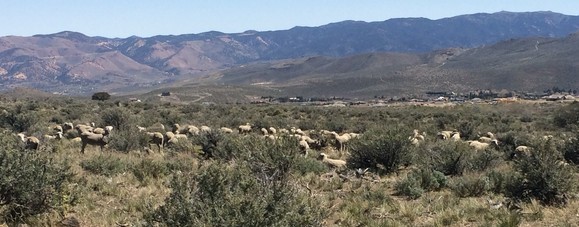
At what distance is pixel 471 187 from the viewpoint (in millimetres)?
11477

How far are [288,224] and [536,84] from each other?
367 feet

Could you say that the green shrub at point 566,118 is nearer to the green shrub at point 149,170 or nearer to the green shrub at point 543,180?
the green shrub at point 543,180

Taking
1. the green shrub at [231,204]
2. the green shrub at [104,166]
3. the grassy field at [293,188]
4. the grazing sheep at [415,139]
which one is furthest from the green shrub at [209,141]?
the green shrub at [231,204]

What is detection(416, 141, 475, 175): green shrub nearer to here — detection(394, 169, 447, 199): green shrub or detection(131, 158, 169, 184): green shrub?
detection(394, 169, 447, 199): green shrub

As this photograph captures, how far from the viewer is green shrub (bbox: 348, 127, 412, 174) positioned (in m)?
14.9

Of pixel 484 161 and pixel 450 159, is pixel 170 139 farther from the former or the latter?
pixel 484 161

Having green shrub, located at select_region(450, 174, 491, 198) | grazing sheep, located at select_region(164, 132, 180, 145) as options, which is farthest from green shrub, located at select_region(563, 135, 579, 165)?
grazing sheep, located at select_region(164, 132, 180, 145)

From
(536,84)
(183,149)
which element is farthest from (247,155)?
(536,84)

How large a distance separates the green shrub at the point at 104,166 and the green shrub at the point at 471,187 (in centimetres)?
838

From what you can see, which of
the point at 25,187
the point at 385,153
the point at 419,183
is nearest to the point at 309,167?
the point at 385,153

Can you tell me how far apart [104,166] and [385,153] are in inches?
307

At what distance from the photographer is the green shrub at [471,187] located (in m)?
11.4

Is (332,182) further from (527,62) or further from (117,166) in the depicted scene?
(527,62)

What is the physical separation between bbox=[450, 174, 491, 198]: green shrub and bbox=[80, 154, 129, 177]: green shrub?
838 cm
